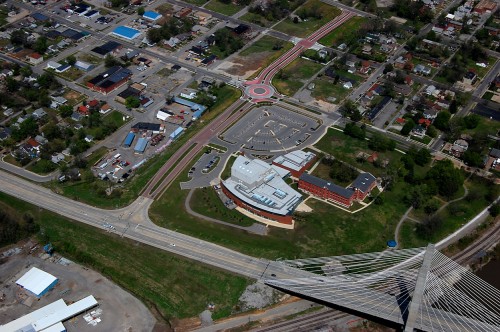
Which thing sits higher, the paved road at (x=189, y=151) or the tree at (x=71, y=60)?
the tree at (x=71, y=60)

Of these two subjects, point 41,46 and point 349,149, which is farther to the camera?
point 41,46

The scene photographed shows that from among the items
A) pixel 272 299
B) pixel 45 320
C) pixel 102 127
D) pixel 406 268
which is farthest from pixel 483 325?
pixel 102 127

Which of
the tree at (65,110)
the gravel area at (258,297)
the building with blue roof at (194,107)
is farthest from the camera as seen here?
the building with blue roof at (194,107)

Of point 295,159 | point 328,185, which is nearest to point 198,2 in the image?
point 295,159

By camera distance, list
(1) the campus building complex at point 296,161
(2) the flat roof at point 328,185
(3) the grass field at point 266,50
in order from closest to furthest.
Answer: (2) the flat roof at point 328,185
(1) the campus building complex at point 296,161
(3) the grass field at point 266,50

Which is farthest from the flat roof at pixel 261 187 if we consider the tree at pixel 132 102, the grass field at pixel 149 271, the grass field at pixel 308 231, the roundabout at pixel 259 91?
the tree at pixel 132 102

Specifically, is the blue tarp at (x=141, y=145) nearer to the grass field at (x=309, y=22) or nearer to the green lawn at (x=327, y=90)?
the green lawn at (x=327, y=90)

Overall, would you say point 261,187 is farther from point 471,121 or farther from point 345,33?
point 345,33
